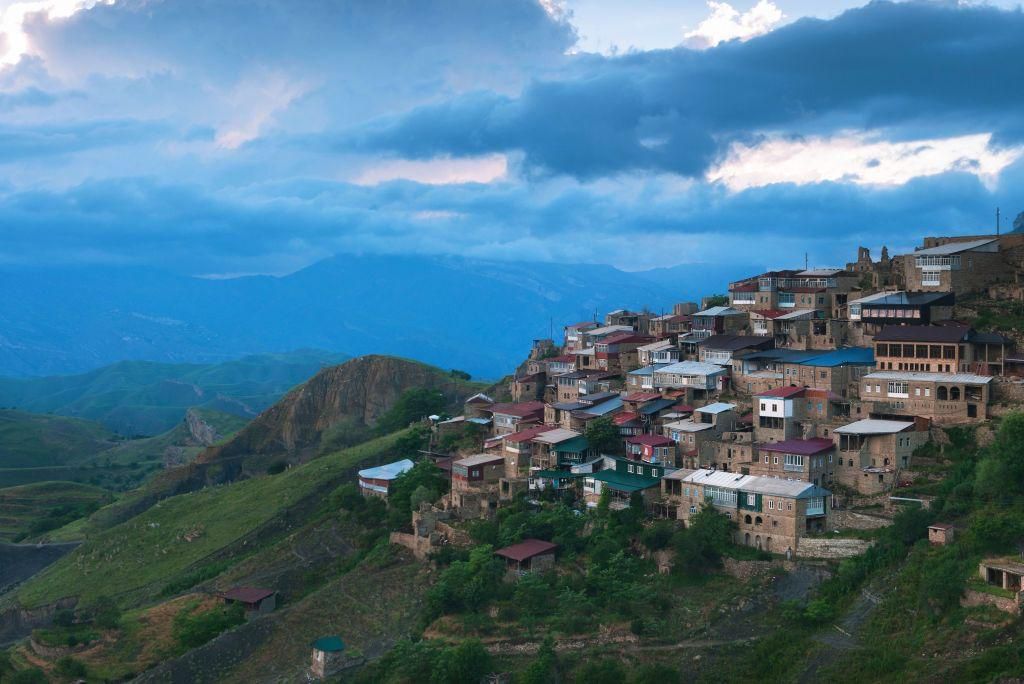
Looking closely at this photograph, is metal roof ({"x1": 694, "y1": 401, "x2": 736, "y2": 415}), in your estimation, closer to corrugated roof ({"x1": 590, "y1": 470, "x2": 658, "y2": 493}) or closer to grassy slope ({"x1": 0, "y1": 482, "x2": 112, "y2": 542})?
corrugated roof ({"x1": 590, "y1": 470, "x2": 658, "y2": 493})

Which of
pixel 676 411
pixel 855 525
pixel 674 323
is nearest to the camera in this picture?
pixel 855 525

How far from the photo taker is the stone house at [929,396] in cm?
5156

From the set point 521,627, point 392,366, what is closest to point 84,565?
point 392,366

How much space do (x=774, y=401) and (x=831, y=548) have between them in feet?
30.7

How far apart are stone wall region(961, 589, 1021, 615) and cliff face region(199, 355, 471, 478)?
71059mm

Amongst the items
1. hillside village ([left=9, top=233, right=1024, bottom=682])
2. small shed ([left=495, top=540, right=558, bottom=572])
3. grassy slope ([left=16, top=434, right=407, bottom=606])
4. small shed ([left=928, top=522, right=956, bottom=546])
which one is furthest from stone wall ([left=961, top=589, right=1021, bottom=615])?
grassy slope ([left=16, top=434, right=407, bottom=606])

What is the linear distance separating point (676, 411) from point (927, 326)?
13.2 m

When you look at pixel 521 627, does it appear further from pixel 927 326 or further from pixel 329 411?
pixel 329 411

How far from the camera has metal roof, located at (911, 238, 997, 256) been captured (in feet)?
205

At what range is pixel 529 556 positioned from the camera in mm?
52656

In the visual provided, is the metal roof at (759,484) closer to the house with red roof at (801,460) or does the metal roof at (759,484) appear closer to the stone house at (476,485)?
the house with red roof at (801,460)

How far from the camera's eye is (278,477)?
90.9 meters

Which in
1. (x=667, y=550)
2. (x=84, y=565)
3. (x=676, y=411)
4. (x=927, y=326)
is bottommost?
(x=84, y=565)

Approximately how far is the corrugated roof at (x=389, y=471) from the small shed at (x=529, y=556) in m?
17.2
